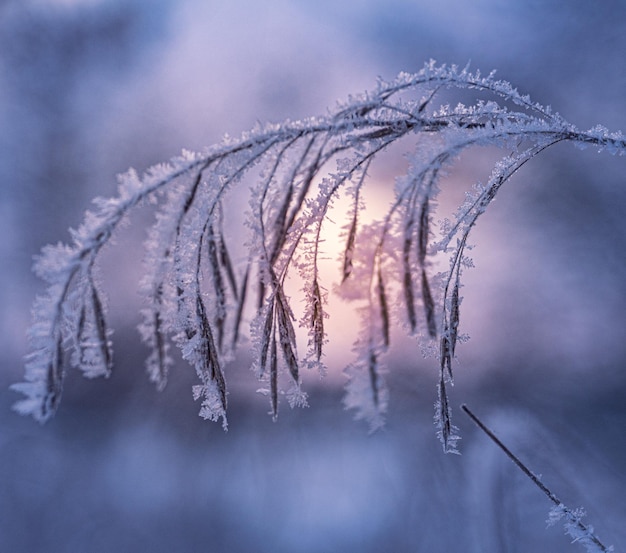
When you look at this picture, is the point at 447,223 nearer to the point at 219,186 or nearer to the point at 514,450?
the point at 219,186

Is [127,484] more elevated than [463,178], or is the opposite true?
[463,178]

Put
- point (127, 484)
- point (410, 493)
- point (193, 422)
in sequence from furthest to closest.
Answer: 1. point (193, 422)
2. point (127, 484)
3. point (410, 493)

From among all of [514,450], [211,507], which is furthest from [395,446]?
[211,507]

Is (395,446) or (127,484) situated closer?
(395,446)

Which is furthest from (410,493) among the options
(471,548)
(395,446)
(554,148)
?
(554,148)

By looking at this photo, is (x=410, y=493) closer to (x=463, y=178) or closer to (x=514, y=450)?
(x=514, y=450)

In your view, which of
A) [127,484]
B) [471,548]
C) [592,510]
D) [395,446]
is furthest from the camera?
[127,484]

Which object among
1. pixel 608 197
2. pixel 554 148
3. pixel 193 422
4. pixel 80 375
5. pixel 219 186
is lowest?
pixel 219 186

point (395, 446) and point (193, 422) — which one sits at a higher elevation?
point (193, 422)

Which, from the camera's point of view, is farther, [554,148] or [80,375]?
[80,375]
